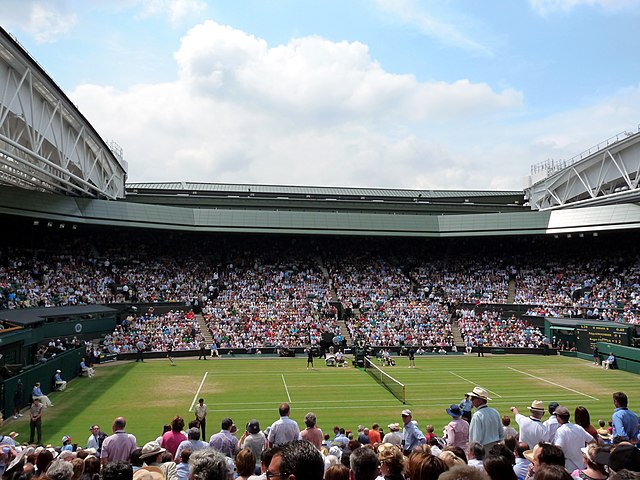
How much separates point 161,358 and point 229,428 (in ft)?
95.9

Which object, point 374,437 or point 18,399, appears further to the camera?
point 18,399

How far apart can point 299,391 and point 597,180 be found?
3005 cm

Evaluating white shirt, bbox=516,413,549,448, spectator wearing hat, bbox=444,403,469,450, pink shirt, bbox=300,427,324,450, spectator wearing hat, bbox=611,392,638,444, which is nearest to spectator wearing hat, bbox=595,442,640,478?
spectator wearing hat, bbox=611,392,638,444

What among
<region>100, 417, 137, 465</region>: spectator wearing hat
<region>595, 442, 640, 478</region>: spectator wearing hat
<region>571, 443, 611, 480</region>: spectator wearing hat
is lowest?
<region>100, 417, 137, 465</region>: spectator wearing hat

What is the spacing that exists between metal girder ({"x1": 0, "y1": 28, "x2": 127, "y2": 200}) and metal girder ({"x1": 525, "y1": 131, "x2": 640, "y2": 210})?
3522 centimetres

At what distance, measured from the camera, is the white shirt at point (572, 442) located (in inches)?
314

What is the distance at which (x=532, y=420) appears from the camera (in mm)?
9305

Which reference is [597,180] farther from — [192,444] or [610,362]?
[192,444]

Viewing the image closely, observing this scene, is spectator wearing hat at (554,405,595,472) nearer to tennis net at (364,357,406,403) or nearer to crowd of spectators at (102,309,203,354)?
tennis net at (364,357,406,403)

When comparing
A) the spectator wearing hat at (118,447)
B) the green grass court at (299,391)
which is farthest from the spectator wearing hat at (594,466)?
the green grass court at (299,391)

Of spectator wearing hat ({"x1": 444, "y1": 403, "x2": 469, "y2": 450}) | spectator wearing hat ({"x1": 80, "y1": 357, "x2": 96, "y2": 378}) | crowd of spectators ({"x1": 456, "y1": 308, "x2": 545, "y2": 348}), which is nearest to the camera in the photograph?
spectator wearing hat ({"x1": 444, "y1": 403, "x2": 469, "y2": 450})

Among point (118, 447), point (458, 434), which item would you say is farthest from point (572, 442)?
point (118, 447)

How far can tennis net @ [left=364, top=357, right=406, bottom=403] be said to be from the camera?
23952mm

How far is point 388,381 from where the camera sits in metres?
26.8
